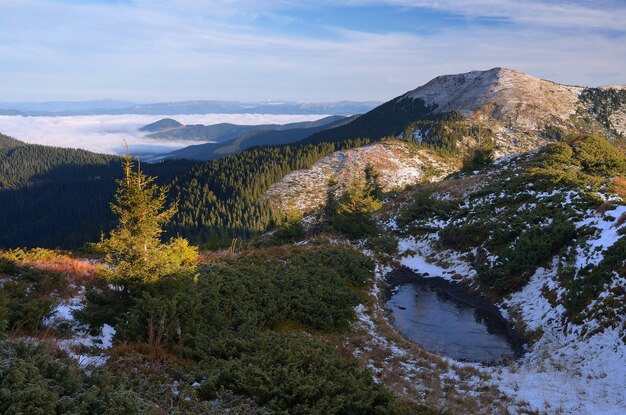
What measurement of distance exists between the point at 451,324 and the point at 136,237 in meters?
17.5

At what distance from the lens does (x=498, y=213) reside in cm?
3375

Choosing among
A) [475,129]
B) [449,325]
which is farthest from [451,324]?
[475,129]

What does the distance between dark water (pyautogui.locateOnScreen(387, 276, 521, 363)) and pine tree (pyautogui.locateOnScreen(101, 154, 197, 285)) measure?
1314cm

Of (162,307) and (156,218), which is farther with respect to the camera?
(156,218)

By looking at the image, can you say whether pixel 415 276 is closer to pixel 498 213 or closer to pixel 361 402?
pixel 498 213

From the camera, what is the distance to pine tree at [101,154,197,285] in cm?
1305

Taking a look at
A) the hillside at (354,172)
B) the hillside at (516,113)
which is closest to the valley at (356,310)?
the hillside at (354,172)

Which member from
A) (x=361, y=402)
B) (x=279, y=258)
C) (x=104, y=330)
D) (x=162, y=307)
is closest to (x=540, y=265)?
(x=279, y=258)

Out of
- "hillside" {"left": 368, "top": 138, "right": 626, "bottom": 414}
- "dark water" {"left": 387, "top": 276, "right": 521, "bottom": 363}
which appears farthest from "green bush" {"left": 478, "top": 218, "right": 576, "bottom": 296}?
Answer: "dark water" {"left": 387, "top": 276, "right": 521, "bottom": 363}

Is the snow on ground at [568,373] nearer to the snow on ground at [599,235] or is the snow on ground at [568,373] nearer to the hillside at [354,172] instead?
the snow on ground at [599,235]

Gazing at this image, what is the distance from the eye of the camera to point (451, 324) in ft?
72.7

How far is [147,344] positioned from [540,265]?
74.5ft

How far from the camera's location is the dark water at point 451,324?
18.8 metres

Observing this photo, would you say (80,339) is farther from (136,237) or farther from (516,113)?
(516,113)
